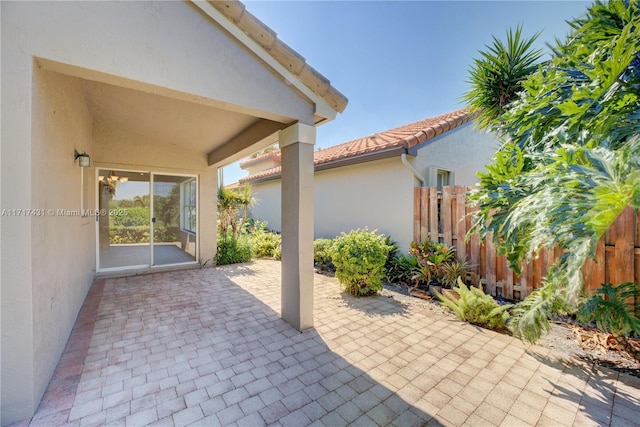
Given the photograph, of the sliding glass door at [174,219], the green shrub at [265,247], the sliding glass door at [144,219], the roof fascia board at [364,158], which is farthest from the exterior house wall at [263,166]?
the sliding glass door at [144,219]

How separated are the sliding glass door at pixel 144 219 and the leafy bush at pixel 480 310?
829 centimetres

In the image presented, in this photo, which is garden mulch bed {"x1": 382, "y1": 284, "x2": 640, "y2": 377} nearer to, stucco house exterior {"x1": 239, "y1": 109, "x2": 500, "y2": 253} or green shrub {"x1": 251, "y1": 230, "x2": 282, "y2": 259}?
stucco house exterior {"x1": 239, "y1": 109, "x2": 500, "y2": 253}

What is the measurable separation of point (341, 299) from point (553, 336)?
390 centimetres

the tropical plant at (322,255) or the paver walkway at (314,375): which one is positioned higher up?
the tropical plant at (322,255)

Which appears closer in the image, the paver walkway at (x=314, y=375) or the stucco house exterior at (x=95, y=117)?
the stucco house exterior at (x=95, y=117)

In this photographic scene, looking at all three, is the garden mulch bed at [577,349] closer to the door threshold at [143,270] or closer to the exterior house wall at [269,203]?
the door threshold at [143,270]

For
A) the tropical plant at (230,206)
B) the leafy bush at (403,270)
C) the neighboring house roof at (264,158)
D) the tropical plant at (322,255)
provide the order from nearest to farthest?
the leafy bush at (403,270) < the tropical plant at (322,255) < the tropical plant at (230,206) < the neighboring house roof at (264,158)

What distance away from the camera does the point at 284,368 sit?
3.51 m

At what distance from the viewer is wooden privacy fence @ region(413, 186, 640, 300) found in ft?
14.6

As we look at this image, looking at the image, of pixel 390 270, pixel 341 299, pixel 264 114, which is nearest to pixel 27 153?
pixel 264 114

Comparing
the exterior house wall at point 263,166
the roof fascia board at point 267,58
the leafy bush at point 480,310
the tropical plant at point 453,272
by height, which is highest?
the exterior house wall at point 263,166

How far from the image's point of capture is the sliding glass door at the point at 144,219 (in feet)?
25.9

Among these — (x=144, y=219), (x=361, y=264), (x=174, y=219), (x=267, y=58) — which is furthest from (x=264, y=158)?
(x=267, y=58)

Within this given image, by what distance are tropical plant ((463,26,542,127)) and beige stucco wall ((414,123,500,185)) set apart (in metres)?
2.35
